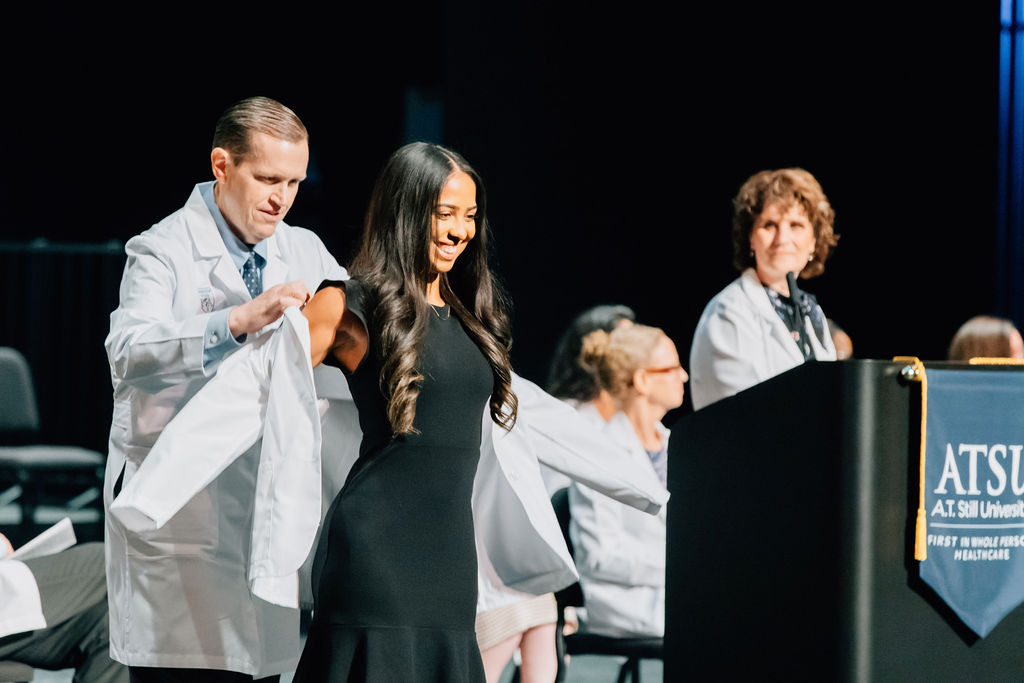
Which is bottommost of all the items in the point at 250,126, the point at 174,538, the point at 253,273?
the point at 174,538

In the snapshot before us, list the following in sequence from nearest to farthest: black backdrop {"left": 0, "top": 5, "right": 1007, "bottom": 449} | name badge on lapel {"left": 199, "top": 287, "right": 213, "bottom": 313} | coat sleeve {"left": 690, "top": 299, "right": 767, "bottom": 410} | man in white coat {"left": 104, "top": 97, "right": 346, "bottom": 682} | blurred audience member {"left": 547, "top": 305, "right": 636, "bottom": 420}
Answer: man in white coat {"left": 104, "top": 97, "right": 346, "bottom": 682}, name badge on lapel {"left": 199, "top": 287, "right": 213, "bottom": 313}, coat sleeve {"left": 690, "top": 299, "right": 767, "bottom": 410}, blurred audience member {"left": 547, "top": 305, "right": 636, "bottom": 420}, black backdrop {"left": 0, "top": 5, "right": 1007, "bottom": 449}

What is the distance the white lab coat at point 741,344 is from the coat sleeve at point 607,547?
424mm

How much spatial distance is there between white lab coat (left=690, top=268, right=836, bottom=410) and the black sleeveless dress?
1141 mm

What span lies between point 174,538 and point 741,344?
149 centimetres

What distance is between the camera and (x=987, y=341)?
183 inches

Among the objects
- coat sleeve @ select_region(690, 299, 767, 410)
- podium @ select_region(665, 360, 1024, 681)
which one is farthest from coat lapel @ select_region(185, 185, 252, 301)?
coat sleeve @ select_region(690, 299, 767, 410)

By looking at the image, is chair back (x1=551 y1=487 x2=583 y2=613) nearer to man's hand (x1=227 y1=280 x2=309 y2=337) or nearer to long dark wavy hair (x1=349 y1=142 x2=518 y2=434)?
long dark wavy hair (x1=349 y1=142 x2=518 y2=434)

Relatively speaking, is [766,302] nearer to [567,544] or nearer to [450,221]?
[567,544]

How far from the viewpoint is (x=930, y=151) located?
5492 mm

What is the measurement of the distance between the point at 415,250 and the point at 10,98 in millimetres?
6402

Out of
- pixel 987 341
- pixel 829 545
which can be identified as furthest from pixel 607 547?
pixel 987 341

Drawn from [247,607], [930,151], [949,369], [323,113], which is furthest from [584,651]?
[323,113]

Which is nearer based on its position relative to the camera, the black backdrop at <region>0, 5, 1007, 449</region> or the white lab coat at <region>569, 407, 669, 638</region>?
the white lab coat at <region>569, 407, 669, 638</region>

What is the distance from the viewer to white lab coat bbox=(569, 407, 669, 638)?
11.2 feet
